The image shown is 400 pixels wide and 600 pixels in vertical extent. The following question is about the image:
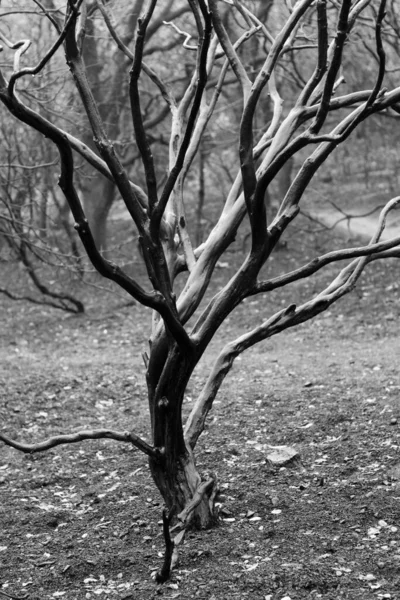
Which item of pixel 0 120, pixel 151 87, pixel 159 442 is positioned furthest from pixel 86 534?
pixel 151 87

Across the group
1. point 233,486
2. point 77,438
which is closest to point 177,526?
point 77,438

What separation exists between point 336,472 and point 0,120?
8731 millimetres

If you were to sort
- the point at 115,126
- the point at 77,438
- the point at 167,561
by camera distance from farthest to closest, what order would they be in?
1. the point at 115,126
2. the point at 77,438
3. the point at 167,561

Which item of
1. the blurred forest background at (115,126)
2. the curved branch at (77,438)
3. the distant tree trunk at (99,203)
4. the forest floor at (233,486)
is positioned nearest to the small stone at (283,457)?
the forest floor at (233,486)

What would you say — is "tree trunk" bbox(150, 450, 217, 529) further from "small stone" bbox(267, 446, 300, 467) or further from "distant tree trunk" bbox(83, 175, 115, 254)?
"distant tree trunk" bbox(83, 175, 115, 254)

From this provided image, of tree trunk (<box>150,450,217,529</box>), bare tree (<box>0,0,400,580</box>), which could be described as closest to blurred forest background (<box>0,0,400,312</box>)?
bare tree (<box>0,0,400,580</box>)

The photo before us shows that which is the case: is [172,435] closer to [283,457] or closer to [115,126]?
[283,457]

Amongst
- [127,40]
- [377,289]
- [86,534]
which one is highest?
[127,40]

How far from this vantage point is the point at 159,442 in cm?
341

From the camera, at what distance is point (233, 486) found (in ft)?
13.2

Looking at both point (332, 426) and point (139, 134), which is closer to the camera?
point (139, 134)

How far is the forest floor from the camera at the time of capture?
312 cm

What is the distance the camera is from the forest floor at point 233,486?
10.2 ft

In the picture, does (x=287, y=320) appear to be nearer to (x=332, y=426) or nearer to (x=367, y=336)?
(x=332, y=426)
